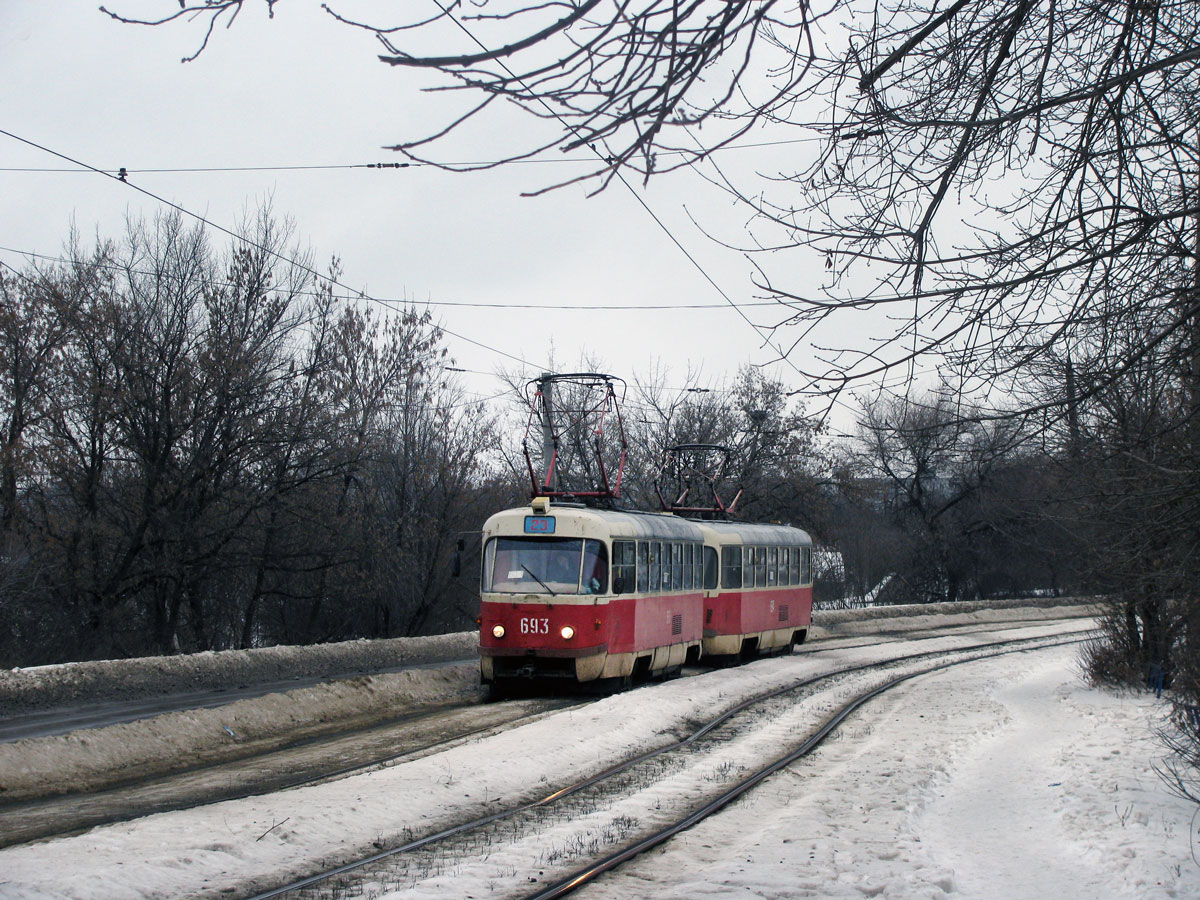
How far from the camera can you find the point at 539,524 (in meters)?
17.3

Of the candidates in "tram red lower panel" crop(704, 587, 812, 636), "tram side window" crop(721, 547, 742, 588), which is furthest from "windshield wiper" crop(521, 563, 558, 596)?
"tram side window" crop(721, 547, 742, 588)

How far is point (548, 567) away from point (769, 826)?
8609mm

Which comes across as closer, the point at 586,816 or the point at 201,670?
the point at 586,816

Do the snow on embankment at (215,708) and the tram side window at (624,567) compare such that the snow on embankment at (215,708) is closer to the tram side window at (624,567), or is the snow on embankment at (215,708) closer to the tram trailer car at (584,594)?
the tram trailer car at (584,594)

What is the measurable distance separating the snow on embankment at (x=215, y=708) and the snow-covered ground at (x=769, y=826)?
3304 millimetres

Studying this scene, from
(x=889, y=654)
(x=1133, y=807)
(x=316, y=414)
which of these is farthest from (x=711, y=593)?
(x=1133, y=807)

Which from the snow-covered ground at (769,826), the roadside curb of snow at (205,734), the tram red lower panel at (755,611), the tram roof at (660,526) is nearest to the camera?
the snow-covered ground at (769,826)

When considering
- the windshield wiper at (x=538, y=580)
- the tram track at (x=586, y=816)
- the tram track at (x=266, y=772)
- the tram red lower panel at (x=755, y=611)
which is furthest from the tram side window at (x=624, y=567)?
the tram red lower panel at (x=755, y=611)

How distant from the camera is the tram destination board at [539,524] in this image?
17281mm

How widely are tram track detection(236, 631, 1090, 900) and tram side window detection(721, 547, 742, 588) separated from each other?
625cm

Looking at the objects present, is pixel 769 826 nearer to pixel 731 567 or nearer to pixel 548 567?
pixel 548 567

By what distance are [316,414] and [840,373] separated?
23306 mm

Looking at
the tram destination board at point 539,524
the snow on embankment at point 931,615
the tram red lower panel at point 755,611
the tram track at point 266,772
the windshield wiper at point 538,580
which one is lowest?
the tram track at point 266,772

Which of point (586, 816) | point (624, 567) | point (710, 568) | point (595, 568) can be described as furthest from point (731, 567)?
point (586, 816)
